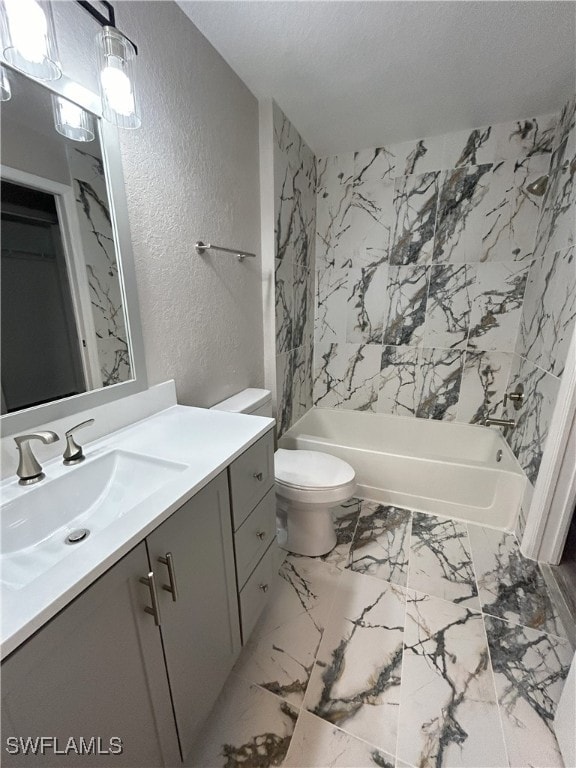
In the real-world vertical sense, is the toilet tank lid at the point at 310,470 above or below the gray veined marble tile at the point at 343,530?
above

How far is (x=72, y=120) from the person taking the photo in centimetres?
92

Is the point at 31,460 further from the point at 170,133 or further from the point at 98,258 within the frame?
the point at 170,133

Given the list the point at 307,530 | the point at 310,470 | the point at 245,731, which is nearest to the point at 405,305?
the point at 310,470

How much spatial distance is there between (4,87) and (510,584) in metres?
2.55

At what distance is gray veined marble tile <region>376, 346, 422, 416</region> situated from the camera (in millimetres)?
2527

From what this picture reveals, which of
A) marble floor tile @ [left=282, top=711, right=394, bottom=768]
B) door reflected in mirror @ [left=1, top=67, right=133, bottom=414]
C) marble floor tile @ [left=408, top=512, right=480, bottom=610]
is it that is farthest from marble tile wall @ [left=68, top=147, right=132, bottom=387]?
marble floor tile @ [left=408, top=512, right=480, bottom=610]

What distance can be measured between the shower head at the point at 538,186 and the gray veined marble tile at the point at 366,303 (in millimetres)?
956

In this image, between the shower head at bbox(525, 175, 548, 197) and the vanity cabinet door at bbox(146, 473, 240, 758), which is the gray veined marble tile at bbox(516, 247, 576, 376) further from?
the vanity cabinet door at bbox(146, 473, 240, 758)

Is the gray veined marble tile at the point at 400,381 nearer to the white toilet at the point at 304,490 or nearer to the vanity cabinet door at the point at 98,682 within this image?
the white toilet at the point at 304,490

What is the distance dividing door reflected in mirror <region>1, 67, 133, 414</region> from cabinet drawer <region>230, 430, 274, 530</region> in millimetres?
536

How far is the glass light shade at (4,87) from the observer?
76 centimetres

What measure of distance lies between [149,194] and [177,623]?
4.45 feet

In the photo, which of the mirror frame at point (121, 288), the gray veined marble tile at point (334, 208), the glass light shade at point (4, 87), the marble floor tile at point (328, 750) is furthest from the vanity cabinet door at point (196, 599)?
the gray veined marble tile at point (334, 208)

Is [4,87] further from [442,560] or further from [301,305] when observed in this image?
A: [442,560]
